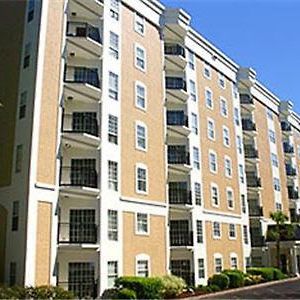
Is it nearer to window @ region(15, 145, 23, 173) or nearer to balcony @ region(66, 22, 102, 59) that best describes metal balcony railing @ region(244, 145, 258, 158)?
balcony @ region(66, 22, 102, 59)

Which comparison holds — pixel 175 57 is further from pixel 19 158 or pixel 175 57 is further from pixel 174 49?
pixel 19 158

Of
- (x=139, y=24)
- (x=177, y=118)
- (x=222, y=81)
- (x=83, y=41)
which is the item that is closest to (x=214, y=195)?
(x=177, y=118)

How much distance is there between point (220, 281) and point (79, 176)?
14.3 metres

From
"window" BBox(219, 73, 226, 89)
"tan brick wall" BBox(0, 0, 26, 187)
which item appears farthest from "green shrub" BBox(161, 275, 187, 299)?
"window" BBox(219, 73, 226, 89)

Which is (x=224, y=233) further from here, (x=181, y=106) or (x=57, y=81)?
(x=57, y=81)

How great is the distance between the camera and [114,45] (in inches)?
1345

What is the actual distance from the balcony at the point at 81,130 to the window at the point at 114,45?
534cm

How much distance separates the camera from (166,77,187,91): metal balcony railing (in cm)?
4081

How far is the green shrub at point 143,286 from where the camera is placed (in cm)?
2681

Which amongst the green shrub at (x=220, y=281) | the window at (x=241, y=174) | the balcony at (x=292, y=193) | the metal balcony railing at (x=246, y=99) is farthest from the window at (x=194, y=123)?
the balcony at (x=292, y=193)

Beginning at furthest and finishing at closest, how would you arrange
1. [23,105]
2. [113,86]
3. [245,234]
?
[245,234], [113,86], [23,105]

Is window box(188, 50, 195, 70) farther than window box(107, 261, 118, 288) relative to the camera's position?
Yes

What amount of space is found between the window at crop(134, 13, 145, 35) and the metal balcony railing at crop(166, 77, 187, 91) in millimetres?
5392

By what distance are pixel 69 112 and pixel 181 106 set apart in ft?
42.9
